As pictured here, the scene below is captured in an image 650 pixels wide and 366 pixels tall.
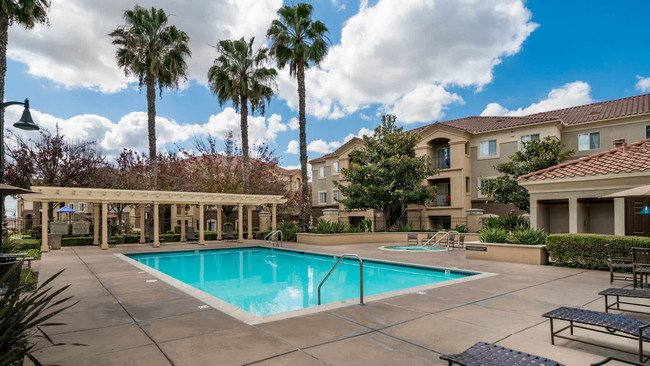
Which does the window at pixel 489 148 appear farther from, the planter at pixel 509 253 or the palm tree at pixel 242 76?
the palm tree at pixel 242 76

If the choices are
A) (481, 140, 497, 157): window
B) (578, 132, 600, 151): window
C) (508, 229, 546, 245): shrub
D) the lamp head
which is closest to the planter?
(508, 229, 546, 245): shrub

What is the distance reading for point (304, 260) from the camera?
649 inches

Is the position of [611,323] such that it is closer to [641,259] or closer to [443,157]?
[641,259]

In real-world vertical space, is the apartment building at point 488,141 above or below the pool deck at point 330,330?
above

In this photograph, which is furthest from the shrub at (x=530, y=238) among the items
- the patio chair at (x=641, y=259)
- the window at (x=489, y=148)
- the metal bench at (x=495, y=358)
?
the window at (x=489, y=148)

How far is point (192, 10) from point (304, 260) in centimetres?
1305

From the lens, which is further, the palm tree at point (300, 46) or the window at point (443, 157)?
the window at point (443, 157)

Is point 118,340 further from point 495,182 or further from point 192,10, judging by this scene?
point 495,182

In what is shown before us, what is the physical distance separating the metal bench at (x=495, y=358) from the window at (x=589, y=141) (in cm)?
2681

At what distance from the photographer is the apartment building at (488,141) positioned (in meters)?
23.9

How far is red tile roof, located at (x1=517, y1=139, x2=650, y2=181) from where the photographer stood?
11.9 m

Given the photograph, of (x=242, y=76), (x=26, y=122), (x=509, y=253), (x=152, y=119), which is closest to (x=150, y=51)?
(x=152, y=119)

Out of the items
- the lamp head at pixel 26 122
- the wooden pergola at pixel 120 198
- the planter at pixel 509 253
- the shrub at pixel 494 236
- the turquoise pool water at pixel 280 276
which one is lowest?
the turquoise pool water at pixel 280 276

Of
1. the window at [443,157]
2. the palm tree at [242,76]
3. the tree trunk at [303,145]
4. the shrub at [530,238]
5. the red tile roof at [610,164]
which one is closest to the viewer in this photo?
the red tile roof at [610,164]
